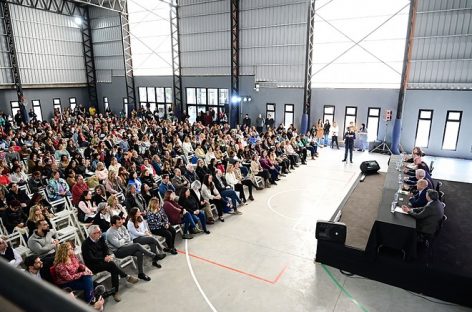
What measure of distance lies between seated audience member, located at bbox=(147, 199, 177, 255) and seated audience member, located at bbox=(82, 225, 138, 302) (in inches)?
51.0

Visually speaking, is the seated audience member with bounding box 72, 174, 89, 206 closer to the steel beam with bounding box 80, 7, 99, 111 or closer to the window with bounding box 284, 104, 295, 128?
the window with bounding box 284, 104, 295, 128

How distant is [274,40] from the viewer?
19.2 meters

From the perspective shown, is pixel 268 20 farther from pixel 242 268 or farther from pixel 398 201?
pixel 242 268

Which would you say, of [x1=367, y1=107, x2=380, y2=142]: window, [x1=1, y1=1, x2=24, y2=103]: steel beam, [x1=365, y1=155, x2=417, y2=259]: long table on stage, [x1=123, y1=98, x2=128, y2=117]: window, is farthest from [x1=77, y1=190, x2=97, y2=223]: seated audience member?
[x1=123, y1=98, x2=128, y2=117]: window

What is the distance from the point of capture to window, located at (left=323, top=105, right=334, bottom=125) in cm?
1811

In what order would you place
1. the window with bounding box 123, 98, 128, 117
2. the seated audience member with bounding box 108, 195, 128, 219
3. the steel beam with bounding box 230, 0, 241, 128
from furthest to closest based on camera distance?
the window with bounding box 123, 98, 128, 117 → the steel beam with bounding box 230, 0, 241, 128 → the seated audience member with bounding box 108, 195, 128, 219

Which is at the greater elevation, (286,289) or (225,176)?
(225,176)

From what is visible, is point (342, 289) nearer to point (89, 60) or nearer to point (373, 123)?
point (373, 123)

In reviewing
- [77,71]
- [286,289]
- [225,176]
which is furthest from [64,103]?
[286,289]

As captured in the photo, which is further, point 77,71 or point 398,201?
point 77,71

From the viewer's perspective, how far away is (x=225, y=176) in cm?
948

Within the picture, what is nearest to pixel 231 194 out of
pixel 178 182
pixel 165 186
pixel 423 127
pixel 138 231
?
pixel 178 182

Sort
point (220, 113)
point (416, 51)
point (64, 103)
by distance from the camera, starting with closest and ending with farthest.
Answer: point (416, 51), point (220, 113), point (64, 103)

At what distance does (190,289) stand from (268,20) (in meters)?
17.3
